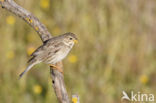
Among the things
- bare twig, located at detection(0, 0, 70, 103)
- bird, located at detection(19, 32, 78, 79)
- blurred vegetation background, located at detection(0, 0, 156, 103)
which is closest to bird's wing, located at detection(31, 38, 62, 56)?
bird, located at detection(19, 32, 78, 79)

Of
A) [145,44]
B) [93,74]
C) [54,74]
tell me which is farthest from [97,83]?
[54,74]

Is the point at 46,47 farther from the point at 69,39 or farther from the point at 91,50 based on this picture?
the point at 91,50

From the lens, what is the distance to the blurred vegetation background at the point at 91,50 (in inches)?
294

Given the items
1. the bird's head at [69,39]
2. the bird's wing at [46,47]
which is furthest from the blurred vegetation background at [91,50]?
the bird's wing at [46,47]

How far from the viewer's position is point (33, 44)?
8406 millimetres

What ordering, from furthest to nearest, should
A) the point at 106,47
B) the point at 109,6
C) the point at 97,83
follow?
the point at 109,6, the point at 106,47, the point at 97,83

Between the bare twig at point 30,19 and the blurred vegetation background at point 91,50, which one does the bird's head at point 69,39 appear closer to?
the bare twig at point 30,19

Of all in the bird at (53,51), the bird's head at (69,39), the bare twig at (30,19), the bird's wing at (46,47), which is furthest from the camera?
the bird's head at (69,39)

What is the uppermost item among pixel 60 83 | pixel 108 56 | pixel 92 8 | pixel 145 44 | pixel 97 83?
pixel 92 8

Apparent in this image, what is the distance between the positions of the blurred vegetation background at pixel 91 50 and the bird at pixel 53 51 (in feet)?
6.53

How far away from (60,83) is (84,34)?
14.3 ft

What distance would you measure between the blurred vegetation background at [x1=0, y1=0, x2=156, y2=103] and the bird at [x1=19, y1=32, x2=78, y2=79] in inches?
78.4

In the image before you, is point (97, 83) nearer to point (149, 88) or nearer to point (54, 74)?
point (149, 88)

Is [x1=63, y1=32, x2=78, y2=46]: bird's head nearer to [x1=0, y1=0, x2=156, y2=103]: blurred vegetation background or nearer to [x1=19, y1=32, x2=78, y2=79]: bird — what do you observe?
[x1=19, y1=32, x2=78, y2=79]: bird
